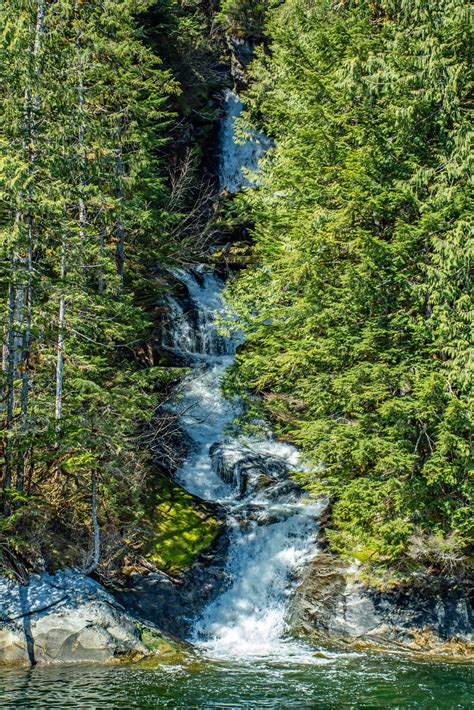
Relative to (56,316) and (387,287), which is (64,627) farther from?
(387,287)

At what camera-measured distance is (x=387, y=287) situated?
1379 centimetres

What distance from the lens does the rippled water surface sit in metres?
8.81

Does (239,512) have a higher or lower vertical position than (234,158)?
lower

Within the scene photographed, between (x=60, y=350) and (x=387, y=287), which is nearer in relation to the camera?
(x=60, y=350)

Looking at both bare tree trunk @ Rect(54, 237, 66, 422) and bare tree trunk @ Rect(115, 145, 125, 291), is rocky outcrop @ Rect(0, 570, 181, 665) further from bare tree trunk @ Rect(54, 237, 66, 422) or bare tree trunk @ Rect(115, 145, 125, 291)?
bare tree trunk @ Rect(115, 145, 125, 291)

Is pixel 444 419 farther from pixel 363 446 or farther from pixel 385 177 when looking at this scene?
pixel 385 177

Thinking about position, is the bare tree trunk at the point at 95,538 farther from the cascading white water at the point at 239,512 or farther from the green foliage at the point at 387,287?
the green foliage at the point at 387,287

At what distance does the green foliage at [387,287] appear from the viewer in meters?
12.4

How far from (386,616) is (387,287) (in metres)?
7.03

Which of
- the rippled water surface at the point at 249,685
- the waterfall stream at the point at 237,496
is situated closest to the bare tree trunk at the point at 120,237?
the waterfall stream at the point at 237,496

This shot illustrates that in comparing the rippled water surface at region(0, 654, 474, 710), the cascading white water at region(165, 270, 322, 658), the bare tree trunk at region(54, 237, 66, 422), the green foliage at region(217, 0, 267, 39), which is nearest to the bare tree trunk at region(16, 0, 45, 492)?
the bare tree trunk at region(54, 237, 66, 422)

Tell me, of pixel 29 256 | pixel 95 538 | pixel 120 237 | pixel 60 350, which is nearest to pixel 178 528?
pixel 95 538

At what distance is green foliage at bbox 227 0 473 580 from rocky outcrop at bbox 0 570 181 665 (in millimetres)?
4856

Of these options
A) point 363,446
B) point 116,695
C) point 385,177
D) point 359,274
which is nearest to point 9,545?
point 116,695
